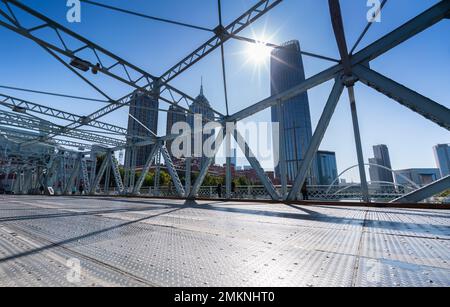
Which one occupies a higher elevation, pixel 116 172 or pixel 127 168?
pixel 127 168

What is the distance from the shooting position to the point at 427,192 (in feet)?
18.3

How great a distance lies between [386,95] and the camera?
627 cm

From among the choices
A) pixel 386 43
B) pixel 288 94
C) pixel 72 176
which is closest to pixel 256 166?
pixel 288 94

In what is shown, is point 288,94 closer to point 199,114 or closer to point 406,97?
point 406,97

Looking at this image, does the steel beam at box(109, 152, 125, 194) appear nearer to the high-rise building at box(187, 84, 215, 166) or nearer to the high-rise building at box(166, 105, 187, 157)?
the high-rise building at box(166, 105, 187, 157)

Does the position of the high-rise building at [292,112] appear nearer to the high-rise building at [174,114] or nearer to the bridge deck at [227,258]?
the high-rise building at [174,114]

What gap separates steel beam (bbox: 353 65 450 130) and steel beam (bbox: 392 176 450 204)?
1.48 m

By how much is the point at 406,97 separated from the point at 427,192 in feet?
9.11

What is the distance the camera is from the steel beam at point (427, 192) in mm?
5258

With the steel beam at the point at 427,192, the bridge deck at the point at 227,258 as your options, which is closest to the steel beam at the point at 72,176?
the bridge deck at the point at 227,258

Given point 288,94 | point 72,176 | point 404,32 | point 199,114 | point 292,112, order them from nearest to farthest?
point 404,32 → point 288,94 → point 199,114 → point 72,176 → point 292,112

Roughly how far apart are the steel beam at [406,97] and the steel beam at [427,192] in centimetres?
148
